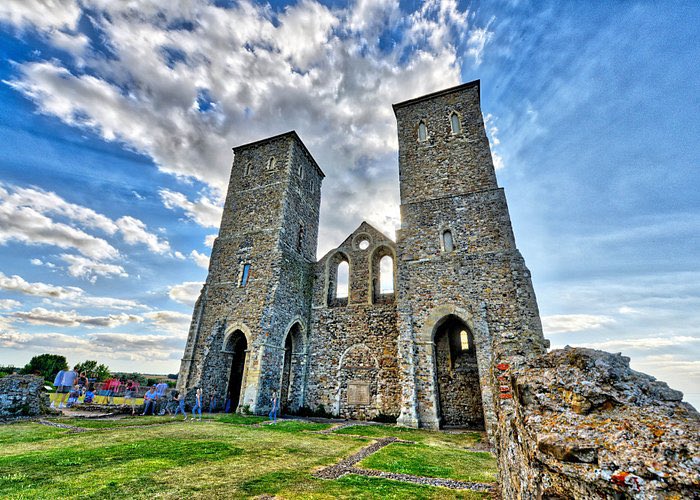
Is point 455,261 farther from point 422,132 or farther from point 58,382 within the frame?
point 58,382

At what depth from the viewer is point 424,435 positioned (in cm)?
1070

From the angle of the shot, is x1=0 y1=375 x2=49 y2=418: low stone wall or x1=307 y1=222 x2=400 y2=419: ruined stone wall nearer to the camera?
x1=0 y1=375 x2=49 y2=418: low stone wall

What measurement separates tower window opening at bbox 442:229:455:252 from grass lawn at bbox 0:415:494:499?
26.9 ft

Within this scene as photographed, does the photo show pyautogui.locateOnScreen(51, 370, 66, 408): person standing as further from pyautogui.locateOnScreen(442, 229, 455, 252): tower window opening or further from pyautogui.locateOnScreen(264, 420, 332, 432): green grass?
pyautogui.locateOnScreen(442, 229, 455, 252): tower window opening

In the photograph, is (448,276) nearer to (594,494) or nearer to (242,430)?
(242,430)

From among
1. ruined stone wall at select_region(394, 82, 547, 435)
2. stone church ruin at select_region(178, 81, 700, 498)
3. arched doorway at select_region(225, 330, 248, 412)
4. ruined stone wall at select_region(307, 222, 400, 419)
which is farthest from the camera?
arched doorway at select_region(225, 330, 248, 412)

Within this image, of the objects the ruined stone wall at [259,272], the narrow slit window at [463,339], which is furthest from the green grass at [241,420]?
the narrow slit window at [463,339]

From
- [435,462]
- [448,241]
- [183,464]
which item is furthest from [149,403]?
[448,241]

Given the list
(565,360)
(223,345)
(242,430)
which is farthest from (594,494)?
(223,345)

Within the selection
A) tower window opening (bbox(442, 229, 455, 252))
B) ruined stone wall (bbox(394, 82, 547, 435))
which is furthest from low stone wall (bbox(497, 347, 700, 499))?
tower window opening (bbox(442, 229, 455, 252))

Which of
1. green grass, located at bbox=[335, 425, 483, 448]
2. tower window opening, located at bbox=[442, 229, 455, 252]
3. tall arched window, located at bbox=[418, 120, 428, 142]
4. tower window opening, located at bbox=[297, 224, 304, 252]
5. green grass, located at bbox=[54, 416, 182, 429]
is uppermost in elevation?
tall arched window, located at bbox=[418, 120, 428, 142]

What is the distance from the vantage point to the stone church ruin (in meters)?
13.0

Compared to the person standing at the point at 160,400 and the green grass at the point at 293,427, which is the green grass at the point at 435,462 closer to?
the green grass at the point at 293,427

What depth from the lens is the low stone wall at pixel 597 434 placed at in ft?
4.83
